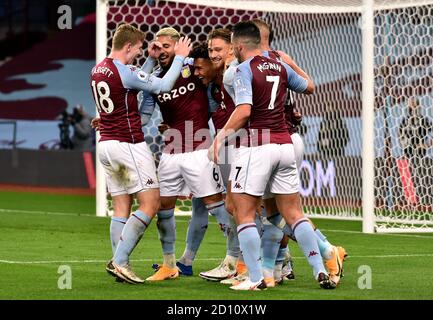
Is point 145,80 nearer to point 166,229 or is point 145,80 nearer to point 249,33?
point 249,33

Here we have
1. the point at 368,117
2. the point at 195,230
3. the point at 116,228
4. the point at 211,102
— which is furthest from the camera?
the point at 368,117

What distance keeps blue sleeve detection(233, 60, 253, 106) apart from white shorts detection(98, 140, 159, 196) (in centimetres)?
127

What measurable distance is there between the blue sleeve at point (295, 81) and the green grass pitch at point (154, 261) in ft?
5.24

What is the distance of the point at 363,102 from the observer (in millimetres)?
15203

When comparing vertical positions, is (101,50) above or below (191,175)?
above

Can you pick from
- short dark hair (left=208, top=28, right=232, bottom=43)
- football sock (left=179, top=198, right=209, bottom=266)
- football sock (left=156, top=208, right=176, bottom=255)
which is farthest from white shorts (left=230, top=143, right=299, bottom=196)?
football sock (left=179, top=198, right=209, bottom=266)

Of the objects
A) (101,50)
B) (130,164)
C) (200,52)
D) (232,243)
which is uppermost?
A: (101,50)

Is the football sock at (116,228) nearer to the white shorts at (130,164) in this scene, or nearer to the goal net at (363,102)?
the white shorts at (130,164)

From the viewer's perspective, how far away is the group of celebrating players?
29.4 ft

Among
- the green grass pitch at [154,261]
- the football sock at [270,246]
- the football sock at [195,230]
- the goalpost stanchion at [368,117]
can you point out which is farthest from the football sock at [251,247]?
the goalpost stanchion at [368,117]

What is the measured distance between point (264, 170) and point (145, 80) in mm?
1351

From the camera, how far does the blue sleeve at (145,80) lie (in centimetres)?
956

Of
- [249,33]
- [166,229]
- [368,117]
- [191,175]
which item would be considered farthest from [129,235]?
[368,117]

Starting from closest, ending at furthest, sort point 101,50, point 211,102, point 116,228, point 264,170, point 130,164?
1. point 264,170
2. point 130,164
3. point 116,228
4. point 211,102
5. point 101,50
